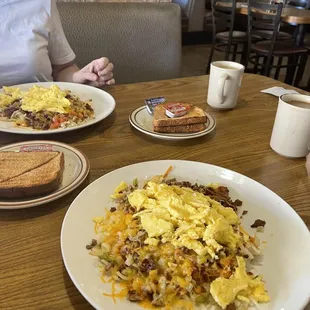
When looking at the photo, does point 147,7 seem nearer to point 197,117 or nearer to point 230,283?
point 197,117

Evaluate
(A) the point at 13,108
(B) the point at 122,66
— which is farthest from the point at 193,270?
(B) the point at 122,66

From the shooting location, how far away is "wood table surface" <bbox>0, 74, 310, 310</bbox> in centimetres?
56

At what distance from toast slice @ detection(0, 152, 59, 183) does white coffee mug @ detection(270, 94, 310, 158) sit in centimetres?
62

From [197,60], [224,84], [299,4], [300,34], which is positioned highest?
[224,84]

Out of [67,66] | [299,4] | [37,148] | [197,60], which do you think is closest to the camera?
[37,148]

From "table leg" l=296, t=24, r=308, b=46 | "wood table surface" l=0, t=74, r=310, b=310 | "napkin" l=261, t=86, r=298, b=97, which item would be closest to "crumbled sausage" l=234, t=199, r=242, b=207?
"wood table surface" l=0, t=74, r=310, b=310

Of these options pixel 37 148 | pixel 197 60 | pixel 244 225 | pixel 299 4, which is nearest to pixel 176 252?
pixel 244 225

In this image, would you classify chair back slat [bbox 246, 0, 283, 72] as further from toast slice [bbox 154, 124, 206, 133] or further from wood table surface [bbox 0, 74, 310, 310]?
toast slice [bbox 154, 124, 206, 133]

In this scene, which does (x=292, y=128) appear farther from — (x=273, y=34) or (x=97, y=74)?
(x=273, y=34)

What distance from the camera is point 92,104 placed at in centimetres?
122

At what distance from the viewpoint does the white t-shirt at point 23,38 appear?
4.51 feet

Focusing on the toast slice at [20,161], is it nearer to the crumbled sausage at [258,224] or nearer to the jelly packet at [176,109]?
the jelly packet at [176,109]

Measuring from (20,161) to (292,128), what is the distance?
72 cm

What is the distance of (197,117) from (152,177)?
1.10 ft
